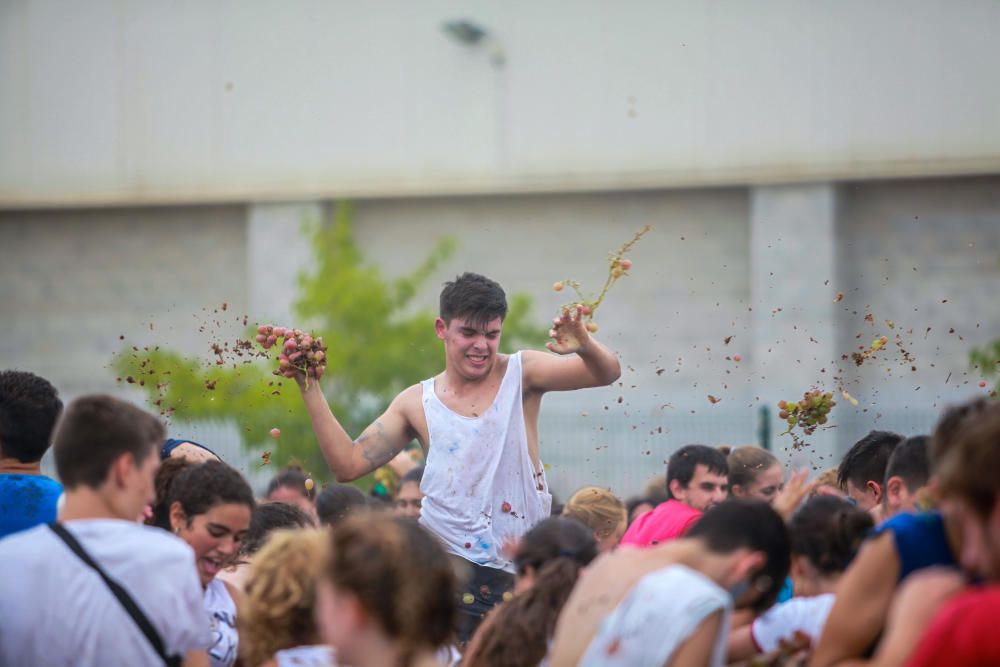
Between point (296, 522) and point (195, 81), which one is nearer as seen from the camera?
point (296, 522)

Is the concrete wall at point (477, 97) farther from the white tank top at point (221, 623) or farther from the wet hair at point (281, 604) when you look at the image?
the wet hair at point (281, 604)

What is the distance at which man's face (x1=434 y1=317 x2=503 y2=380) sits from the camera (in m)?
6.75

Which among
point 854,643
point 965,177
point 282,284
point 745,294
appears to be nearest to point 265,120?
point 282,284

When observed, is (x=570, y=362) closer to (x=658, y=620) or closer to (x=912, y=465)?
(x=912, y=465)

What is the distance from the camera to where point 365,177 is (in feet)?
75.7

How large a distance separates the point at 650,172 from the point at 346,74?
5.58 m

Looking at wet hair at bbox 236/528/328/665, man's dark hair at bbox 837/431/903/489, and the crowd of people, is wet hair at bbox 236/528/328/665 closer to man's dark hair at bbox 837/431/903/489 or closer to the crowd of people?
the crowd of people

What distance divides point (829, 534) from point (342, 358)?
14.8 m

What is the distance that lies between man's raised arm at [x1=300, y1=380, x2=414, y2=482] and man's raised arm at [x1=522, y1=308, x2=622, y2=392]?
0.77 meters

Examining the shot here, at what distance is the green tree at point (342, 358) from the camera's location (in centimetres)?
1748

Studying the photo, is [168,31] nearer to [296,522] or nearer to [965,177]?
[965,177]

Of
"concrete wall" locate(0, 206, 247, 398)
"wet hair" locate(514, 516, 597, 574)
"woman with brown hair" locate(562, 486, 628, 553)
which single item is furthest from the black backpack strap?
"concrete wall" locate(0, 206, 247, 398)

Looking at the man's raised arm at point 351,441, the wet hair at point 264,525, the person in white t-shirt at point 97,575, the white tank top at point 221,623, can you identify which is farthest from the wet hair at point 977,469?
the man's raised arm at point 351,441

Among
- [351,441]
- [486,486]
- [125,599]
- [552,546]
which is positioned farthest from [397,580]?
[351,441]
